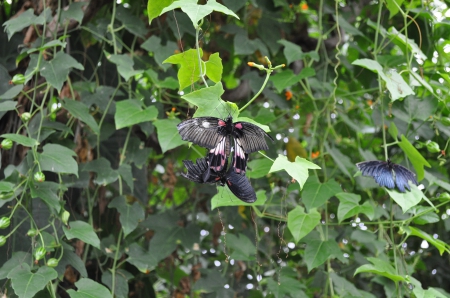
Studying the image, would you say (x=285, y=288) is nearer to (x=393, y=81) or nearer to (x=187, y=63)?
(x=393, y=81)

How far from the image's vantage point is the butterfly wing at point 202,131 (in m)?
0.71

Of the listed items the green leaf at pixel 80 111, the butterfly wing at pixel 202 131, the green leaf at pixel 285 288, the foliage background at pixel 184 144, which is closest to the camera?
the butterfly wing at pixel 202 131

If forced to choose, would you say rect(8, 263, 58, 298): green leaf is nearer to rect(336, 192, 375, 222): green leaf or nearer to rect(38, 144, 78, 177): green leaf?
rect(38, 144, 78, 177): green leaf

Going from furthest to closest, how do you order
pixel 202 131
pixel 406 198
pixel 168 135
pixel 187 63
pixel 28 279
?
pixel 168 135
pixel 28 279
pixel 406 198
pixel 187 63
pixel 202 131

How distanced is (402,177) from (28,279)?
2.29 feet

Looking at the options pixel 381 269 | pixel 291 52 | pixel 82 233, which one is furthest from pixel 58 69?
pixel 381 269

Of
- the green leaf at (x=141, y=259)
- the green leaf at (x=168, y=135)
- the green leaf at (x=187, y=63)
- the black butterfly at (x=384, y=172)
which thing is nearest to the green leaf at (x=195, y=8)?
the green leaf at (x=187, y=63)

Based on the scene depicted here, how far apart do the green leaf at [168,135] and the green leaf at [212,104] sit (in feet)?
1.38

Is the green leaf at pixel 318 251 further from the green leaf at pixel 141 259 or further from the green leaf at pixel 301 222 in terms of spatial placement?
the green leaf at pixel 141 259

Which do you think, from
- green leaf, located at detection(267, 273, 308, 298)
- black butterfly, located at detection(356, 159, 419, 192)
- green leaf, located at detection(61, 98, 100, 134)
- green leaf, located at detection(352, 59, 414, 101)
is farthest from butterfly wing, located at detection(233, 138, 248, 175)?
green leaf, located at detection(267, 273, 308, 298)

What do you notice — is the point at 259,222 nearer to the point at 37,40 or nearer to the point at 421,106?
the point at 421,106

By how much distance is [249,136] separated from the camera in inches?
28.9

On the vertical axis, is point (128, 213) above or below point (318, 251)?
above

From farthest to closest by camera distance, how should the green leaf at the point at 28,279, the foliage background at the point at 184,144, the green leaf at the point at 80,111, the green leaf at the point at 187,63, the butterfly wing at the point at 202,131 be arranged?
1. the green leaf at the point at 80,111
2. the foliage background at the point at 184,144
3. the green leaf at the point at 28,279
4. the green leaf at the point at 187,63
5. the butterfly wing at the point at 202,131
